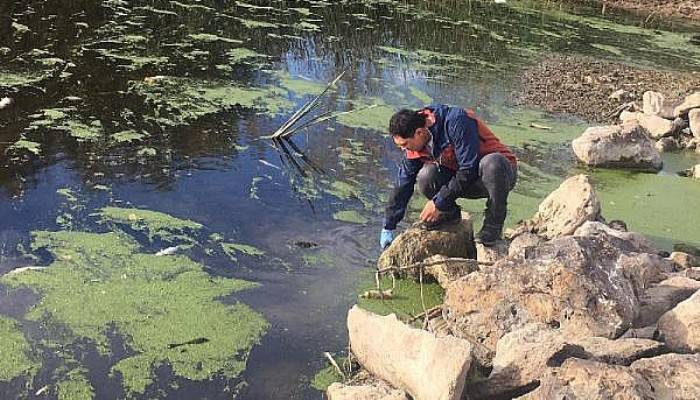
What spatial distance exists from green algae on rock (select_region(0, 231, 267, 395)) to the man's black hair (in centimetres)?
104

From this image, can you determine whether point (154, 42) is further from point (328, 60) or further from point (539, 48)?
point (539, 48)

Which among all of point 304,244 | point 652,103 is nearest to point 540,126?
point 652,103

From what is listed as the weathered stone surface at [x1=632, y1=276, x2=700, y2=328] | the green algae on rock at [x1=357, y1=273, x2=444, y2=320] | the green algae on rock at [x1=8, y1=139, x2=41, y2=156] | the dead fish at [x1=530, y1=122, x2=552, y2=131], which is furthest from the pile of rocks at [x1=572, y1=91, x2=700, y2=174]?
the green algae on rock at [x1=8, y1=139, x2=41, y2=156]

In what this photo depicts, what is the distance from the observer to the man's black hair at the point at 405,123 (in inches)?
142

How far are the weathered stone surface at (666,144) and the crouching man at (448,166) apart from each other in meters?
3.22

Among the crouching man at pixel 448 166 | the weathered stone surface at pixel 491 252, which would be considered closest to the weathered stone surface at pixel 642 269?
the weathered stone surface at pixel 491 252

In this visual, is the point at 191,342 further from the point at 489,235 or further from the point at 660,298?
the point at 660,298

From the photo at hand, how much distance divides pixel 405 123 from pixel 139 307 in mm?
1489

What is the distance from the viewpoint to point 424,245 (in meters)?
3.87

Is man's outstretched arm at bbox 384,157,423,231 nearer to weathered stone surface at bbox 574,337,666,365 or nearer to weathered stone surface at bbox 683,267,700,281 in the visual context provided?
weathered stone surface at bbox 683,267,700,281

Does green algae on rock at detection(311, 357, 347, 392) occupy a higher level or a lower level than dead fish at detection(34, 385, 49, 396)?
lower

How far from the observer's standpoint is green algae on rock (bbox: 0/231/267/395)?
3057 mm

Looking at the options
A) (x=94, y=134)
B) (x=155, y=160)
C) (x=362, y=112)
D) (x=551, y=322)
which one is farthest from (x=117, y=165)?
(x=551, y=322)

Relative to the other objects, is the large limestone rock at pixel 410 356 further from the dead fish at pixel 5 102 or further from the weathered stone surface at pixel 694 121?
the weathered stone surface at pixel 694 121
